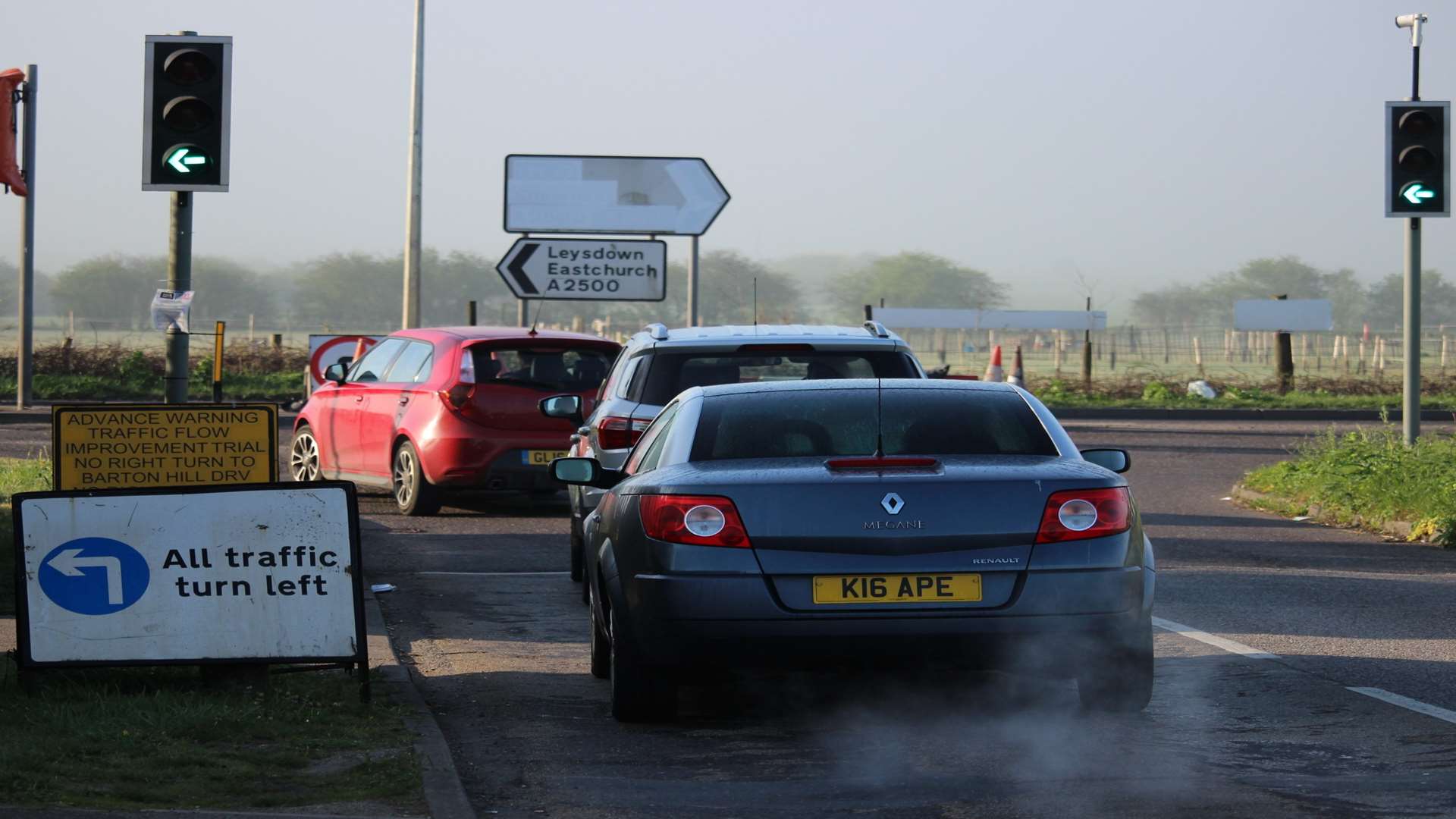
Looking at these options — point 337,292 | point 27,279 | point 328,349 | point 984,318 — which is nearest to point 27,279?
point 27,279

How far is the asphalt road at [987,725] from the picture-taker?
5824 millimetres

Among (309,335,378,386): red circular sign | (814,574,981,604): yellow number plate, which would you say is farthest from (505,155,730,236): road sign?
(814,574,981,604): yellow number plate

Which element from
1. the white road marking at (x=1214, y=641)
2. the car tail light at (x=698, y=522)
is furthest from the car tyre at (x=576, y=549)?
the car tail light at (x=698, y=522)

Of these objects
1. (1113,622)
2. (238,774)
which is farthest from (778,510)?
(238,774)

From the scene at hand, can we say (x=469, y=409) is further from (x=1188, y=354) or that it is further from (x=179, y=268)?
(x=1188, y=354)

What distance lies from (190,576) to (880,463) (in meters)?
2.55

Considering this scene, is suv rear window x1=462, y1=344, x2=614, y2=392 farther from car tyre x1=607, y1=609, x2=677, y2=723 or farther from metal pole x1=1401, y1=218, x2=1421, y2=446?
car tyre x1=607, y1=609, x2=677, y2=723

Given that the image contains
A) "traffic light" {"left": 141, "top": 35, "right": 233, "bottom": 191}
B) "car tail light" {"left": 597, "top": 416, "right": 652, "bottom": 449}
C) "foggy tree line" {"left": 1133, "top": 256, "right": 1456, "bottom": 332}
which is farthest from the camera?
"foggy tree line" {"left": 1133, "top": 256, "right": 1456, "bottom": 332}

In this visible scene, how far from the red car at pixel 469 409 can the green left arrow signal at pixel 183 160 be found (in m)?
4.16

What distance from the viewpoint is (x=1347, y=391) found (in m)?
38.2

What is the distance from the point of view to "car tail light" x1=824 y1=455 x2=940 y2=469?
6.75m

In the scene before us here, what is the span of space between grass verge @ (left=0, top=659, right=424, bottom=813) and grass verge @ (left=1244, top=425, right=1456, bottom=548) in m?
9.72

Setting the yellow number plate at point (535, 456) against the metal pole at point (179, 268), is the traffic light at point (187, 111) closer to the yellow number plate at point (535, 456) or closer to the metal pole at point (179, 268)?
the metal pole at point (179, 268)

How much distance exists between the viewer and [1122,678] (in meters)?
6.87
